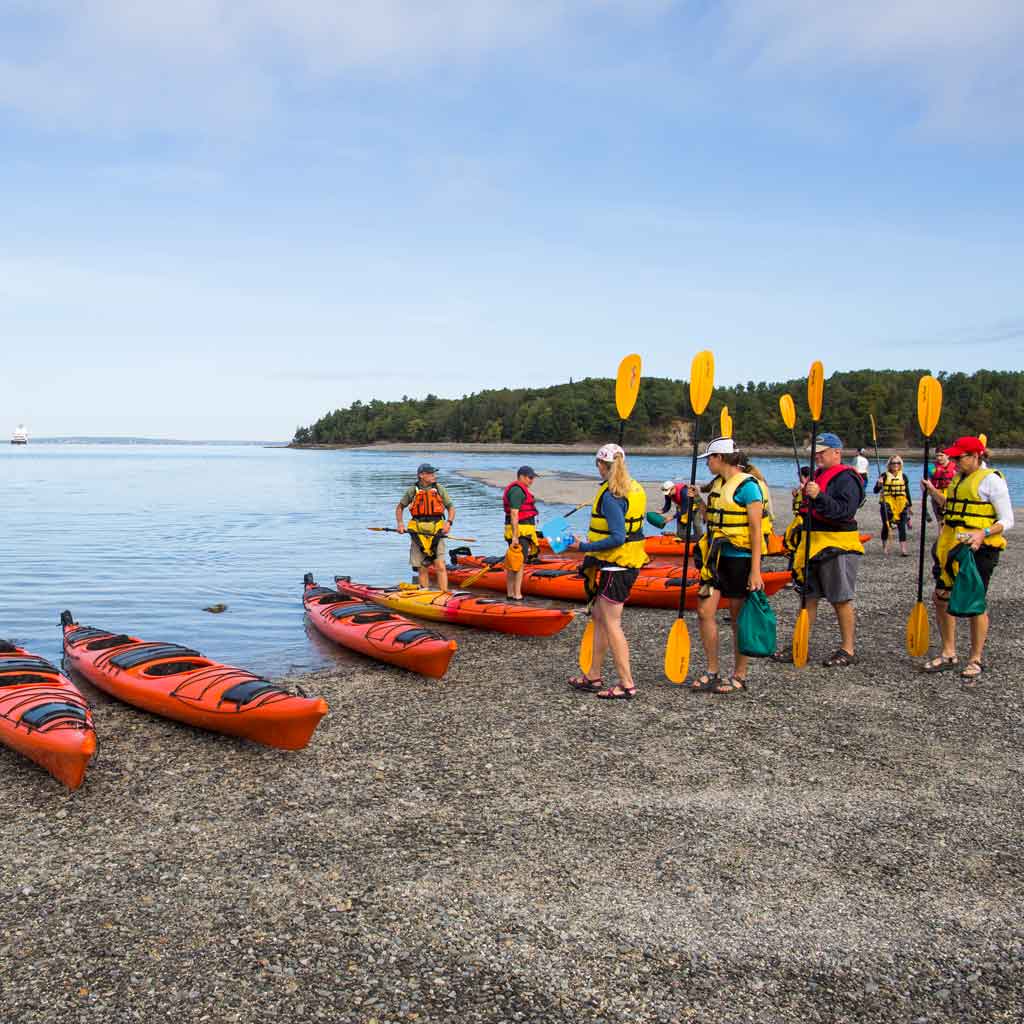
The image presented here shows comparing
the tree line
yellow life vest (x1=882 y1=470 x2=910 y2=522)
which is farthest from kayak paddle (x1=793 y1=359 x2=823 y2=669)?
the tree line

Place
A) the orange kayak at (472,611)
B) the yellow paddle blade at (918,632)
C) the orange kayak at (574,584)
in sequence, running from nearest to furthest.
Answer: the yellow paddle blade at (918,632) < the orange kayak at (472,611) < the orange kayak at (574,584)

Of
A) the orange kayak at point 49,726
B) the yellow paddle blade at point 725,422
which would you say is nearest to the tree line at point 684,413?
the yellow paddle blade at point 725,422

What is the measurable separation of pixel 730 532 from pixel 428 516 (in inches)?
199

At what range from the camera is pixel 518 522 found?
11.5 metres

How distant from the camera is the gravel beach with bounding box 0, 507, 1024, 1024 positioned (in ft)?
10.5

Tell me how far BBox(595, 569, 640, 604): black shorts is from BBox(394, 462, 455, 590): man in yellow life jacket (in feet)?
13.8

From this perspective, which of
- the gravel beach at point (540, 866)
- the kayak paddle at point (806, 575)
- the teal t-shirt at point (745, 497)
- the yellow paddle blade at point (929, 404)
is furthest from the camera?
the yellow paddle blade at point (929, 404)

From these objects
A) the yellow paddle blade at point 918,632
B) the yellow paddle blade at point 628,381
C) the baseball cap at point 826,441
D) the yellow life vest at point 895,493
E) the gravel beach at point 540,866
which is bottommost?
the gravel beach at point 540,866

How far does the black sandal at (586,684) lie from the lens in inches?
270

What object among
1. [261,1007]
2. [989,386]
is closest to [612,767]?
[261,1007]

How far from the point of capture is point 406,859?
4.19 metres

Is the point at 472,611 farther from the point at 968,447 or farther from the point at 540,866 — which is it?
the point at 540,866

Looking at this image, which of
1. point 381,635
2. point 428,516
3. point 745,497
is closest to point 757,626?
point 745,497

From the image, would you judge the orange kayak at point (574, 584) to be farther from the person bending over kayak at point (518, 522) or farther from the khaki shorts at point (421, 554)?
the khaki shorts at point (421, 554)
